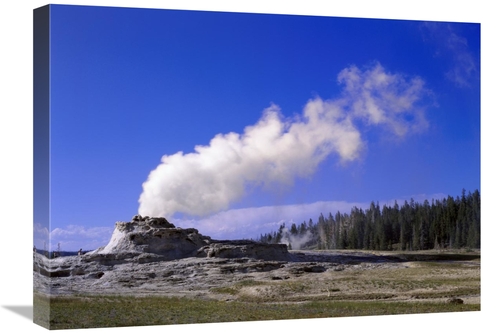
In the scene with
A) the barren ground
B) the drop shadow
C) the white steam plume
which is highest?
the white steam plume

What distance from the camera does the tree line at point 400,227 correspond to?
2227cm

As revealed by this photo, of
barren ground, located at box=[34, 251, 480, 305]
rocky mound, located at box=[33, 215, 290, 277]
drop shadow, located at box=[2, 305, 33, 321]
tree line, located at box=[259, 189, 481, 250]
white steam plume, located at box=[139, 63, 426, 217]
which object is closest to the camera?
rocky mound, located at box=[33, 215, 290, 277]

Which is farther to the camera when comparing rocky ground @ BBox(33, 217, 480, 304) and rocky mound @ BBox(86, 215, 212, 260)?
rocky mound @ BBox(86, 215, 212, 260)

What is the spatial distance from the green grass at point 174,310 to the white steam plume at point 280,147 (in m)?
1.72

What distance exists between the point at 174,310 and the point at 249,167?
10.3ft

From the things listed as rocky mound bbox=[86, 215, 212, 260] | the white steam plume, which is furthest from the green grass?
the white steam plume

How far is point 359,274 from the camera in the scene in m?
22.2

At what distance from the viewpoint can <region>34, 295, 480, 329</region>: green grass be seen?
19688mm

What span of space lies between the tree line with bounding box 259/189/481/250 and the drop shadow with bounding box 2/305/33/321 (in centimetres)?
483

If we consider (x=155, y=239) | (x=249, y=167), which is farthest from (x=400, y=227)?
(x=155, y=239)

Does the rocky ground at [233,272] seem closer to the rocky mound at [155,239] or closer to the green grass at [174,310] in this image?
the rocky mound at [155,239]

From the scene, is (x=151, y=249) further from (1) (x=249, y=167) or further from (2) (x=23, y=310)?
(2) (x=23, y=310)

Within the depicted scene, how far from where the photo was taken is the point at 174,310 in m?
20.4

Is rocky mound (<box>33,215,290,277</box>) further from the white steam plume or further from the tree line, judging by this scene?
the tree line
